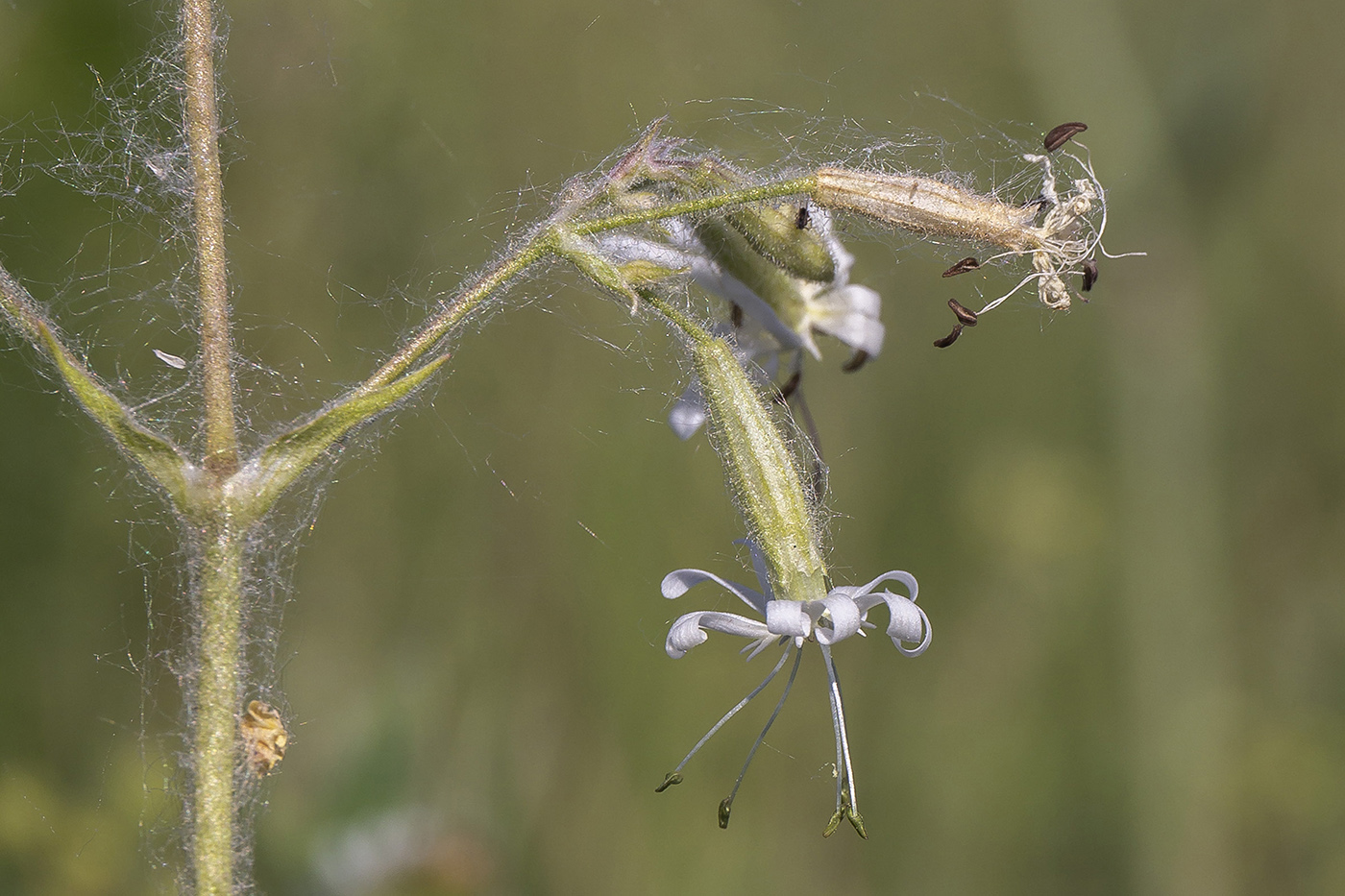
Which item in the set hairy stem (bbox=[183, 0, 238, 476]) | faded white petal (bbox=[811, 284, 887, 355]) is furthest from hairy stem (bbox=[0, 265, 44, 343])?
faded white petal (bbox=[811, 284, 887, 355])

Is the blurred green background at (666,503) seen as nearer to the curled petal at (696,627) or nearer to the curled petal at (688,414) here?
the curled petal at (688,414)

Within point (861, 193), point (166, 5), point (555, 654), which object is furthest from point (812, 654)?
point (166, 5)

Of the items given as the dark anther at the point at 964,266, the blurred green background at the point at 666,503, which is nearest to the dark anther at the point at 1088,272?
the dark anther at the point at 964,266

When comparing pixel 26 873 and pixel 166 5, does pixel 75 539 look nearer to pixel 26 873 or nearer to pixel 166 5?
pixel 26 873

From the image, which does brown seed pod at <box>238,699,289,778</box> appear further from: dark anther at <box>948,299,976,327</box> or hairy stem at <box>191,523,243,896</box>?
dark anther at <box>948,299,976,327</box>

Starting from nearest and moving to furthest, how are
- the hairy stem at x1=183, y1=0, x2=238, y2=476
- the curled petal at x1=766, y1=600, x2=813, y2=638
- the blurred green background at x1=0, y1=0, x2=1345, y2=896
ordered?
the hairy stem at x1=183, y1=0, x2=238, y2=476 → the curled petal at x1=766, y1=600, x2=813, y2=638 → the blurred green background at x1=0, y1=0, x2=1345, y2=896

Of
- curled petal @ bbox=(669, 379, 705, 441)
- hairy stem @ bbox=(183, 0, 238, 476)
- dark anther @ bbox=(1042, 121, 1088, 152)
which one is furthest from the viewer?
curled petal @ bbox=(669, 379, 705, 441)

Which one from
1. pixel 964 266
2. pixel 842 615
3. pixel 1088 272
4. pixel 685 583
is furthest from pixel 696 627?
pixel 1088 272

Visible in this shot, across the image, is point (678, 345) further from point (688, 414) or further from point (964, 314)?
point (964, 314)
